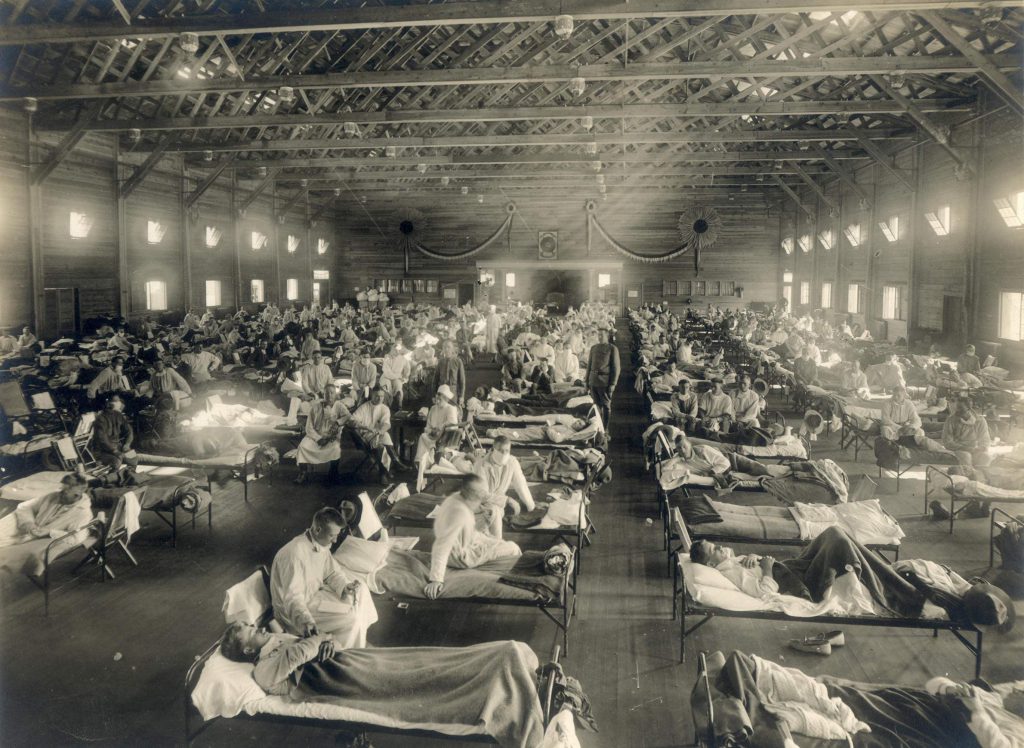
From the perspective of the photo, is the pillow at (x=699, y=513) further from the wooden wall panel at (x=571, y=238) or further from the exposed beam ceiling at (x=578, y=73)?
the wooden wall panel at (x=571, y=238)

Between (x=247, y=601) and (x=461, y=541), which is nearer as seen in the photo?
(x=247, y=601)

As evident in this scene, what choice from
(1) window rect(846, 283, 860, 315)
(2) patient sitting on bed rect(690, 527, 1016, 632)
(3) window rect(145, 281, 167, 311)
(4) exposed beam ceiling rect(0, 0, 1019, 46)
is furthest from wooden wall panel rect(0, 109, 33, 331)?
(1) window rect(846, 283, 860, 315)

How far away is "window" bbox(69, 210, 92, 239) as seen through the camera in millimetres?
18438

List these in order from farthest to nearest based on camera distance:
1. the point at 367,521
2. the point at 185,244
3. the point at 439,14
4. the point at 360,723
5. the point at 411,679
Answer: the point at 185,244 < the point at 439,14 < the point at 367,521 < the point at 411,679 < the point at 360,723

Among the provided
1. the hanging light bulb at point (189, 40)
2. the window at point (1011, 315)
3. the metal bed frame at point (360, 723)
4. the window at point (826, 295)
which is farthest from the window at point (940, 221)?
the metal bed frame at point (360, 723)

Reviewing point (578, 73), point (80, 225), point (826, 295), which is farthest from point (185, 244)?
point (826, 295)

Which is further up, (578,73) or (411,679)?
(578,73)

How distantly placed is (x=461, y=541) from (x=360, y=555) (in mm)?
764

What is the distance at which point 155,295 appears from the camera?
22062 mm

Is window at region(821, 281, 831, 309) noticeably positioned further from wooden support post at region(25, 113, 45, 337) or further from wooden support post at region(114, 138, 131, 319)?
wooden support post at region(25, 113, 45, 337)

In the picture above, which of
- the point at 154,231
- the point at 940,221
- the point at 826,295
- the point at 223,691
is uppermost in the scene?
the point at 154,231

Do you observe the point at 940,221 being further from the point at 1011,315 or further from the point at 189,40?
the point at 189,40

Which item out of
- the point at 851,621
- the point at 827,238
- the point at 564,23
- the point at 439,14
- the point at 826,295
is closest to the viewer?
the point at 851,621

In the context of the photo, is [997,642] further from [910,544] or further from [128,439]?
[128,439]
